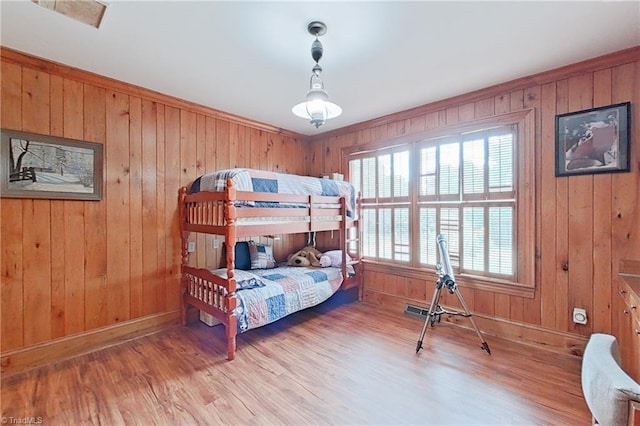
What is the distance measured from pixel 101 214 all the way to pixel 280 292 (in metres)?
1.85

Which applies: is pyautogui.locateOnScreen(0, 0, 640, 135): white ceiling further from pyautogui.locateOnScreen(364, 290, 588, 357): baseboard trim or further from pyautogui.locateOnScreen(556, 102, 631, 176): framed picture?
pyautogui.locateOnScreen(364, 290, 588, 357): baseboard trim

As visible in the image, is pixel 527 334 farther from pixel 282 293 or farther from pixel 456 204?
pixel 282 293

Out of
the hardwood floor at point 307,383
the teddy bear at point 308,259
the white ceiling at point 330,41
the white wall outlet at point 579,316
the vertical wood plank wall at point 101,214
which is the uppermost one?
the white ceiling at point 330,41

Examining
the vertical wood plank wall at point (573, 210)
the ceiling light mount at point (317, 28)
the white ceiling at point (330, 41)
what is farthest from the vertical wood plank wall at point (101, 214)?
the vertical wood plank wall at point (573, 210)

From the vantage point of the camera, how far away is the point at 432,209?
3314 mm

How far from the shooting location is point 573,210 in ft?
8.00

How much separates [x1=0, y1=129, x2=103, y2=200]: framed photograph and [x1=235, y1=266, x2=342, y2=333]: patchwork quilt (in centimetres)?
171

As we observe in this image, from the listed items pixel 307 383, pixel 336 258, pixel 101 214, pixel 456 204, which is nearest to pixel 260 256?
pixel 336 258

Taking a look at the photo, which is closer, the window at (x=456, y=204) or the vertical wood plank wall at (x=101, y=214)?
the vertical wood plank wall at (x=101, y=214)

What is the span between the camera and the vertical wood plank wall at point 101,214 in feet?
7.39

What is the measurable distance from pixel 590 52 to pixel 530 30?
74cm

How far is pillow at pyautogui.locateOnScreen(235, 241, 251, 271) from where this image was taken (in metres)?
3.57

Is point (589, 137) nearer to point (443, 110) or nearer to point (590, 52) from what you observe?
point (590, 52)

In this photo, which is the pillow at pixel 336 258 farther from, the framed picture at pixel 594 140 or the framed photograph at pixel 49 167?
the framed photograph at pixel 49 167
